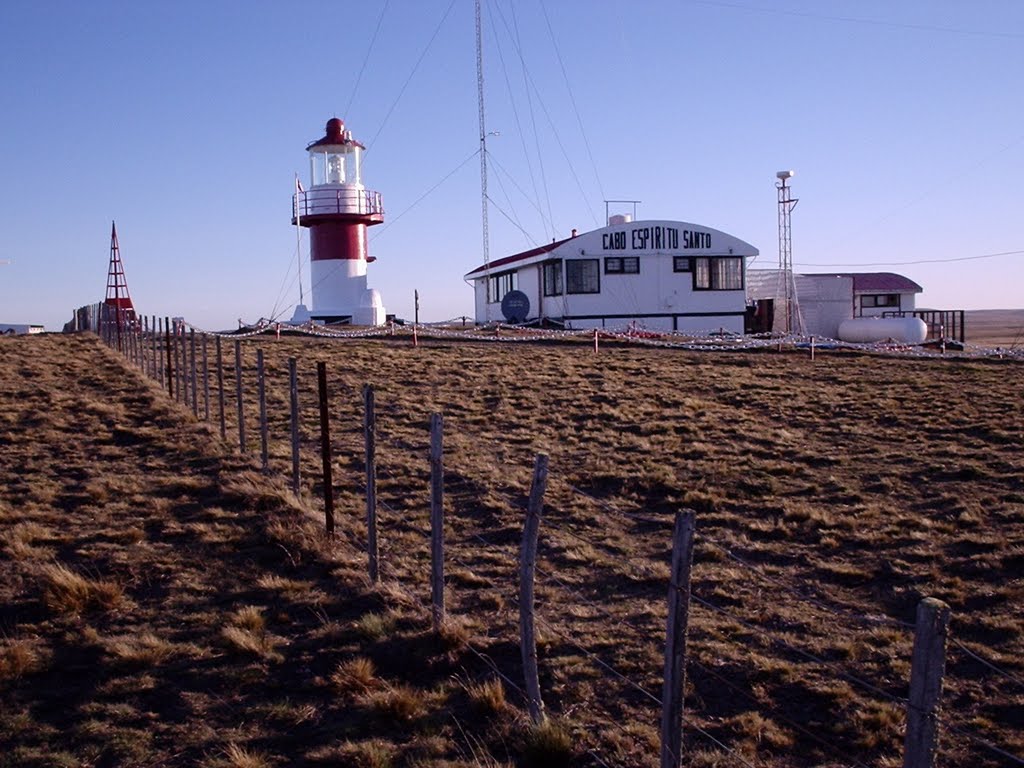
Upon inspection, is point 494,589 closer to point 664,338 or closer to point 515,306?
point 664,338

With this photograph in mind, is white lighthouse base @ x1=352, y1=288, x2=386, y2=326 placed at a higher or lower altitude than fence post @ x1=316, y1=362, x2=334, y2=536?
higher

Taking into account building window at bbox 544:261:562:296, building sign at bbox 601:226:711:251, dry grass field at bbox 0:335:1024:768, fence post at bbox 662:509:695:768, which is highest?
building sign at bbox 601:226:711:251

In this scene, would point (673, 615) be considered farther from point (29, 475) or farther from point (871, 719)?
point (29, 475)

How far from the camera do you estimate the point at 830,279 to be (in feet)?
139

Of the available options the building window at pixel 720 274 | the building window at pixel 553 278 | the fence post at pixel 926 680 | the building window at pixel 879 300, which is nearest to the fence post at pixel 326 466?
the fence post at pixel 926 680

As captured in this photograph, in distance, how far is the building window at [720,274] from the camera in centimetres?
3972

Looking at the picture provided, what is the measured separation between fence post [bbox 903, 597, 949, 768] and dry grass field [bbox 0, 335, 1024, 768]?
1.26ft

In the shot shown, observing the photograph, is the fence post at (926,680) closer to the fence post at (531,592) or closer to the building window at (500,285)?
the fence post at (531,592)

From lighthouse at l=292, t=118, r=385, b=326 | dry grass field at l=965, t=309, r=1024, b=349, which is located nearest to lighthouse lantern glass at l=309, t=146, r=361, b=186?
lighthouse at l=292, t=118, r=385, b=326

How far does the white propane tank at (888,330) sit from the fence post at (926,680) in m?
34.4

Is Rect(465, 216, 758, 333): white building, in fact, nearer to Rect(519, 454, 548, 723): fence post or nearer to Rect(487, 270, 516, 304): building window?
Rect(487, 270, 516, 304): building window

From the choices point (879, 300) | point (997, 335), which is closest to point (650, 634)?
point (879, 300)

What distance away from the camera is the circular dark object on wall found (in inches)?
1619

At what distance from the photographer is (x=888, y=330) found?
120 ft
